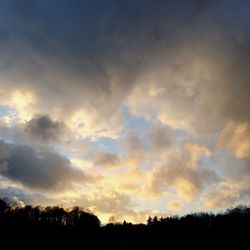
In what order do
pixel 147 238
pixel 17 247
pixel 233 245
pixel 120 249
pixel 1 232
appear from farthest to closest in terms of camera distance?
pixel 147 238, pixel 120 249, pixel 233 245, pixel 1 232, pixel 17 247

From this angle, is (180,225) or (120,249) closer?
(120,249)

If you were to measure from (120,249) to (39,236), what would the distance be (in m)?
39.7

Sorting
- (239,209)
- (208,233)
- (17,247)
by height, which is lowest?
(17,247)

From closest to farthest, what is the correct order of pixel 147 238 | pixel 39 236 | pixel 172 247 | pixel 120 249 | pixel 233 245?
pixel 39 236
pixel 233 245
pixel 120 249
pixel 172 247
pixel 147 238

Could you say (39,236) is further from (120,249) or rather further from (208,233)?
(208,233)

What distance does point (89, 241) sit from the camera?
120875mm

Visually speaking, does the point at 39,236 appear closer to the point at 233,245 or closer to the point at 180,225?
the point at 233,245

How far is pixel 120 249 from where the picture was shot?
131m

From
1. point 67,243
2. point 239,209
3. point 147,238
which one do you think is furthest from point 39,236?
point 239,209

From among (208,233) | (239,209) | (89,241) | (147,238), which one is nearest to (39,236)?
(89,241)

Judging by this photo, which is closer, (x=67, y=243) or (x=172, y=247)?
(x=67, y=243)

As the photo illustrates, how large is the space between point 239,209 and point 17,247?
13911 cm

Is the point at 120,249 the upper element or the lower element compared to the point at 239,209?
lower

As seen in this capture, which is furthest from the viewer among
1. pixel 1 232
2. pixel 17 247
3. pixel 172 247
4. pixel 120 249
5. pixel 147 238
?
pixel 147 238
